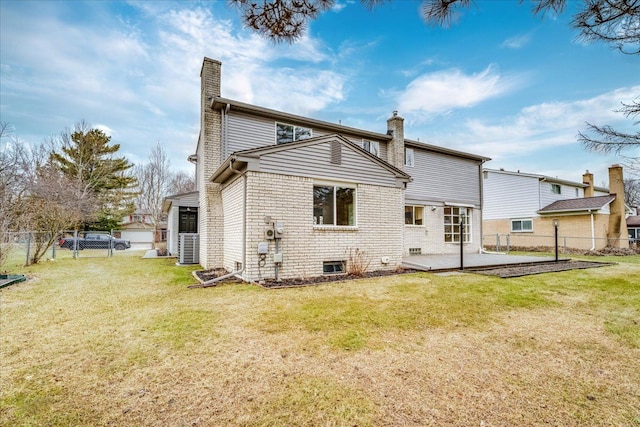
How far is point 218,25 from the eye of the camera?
564 cm

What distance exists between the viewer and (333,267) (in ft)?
28.4

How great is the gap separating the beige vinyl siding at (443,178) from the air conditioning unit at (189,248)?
1008 cm

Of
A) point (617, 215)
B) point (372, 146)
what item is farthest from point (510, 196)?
point (372, 146)

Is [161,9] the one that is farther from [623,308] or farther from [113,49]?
[623,308]

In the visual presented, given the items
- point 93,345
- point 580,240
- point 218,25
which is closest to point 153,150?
point 218,25

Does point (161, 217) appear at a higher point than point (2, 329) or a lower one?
higher

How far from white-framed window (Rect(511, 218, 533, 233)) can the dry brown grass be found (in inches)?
698

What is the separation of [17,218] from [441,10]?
14075 millimetres

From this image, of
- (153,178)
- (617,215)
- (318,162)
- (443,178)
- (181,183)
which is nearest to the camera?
(318,162)

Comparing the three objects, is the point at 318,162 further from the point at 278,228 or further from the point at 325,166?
the point at 278,228

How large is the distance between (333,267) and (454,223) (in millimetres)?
10068

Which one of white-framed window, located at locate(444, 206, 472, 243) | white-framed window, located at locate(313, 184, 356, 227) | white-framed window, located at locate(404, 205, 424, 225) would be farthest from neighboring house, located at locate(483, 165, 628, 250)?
white-framed window, located at locate(313, 184, 356, 227)

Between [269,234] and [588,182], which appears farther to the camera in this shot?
[588,182]

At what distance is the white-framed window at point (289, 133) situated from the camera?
461 inches
